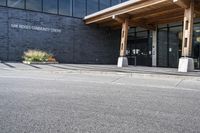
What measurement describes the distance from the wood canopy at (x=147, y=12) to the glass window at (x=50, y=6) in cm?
330

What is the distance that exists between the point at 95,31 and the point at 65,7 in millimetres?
4072

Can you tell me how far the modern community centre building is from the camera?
861 inches

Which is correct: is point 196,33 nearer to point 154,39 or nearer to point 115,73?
point 154,39

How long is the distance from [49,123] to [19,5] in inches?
861

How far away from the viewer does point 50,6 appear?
2589 centimetres

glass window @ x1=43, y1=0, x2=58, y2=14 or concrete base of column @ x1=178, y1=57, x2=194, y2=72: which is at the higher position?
glass window @ x1=43, y1=0, x2=58, y2=14

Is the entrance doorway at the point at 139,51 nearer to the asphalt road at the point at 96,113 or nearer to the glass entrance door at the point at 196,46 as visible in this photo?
the glass entrance door at the point at 196,46

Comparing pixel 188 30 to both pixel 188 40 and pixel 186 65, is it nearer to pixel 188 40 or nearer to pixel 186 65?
pixel 188 40

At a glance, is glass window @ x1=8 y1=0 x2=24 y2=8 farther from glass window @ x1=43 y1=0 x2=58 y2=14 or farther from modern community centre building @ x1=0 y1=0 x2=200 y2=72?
glass window @ x1=43 y1=0 x2=58 y2=14

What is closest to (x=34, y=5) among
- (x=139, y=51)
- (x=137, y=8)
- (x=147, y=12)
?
(x=137, y=8)

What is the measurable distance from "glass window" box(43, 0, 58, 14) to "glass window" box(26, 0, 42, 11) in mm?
517

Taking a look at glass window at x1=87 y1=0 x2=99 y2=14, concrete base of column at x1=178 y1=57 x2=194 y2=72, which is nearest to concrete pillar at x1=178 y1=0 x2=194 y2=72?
concrete base of column at x1=178 y1=57 x2=194 y2=72

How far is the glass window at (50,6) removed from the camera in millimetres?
25608

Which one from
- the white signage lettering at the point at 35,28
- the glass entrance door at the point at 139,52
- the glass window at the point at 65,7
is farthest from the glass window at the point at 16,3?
the glass entrance door at the point at 139,52
